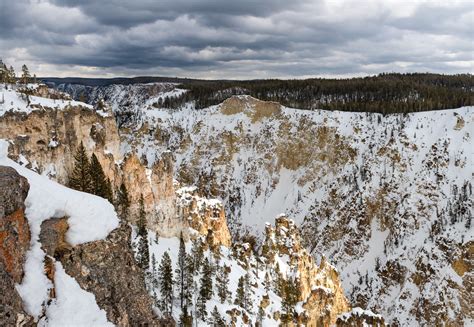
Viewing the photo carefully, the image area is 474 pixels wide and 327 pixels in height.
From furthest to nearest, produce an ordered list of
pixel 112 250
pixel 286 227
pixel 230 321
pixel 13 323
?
pixel 286 227, pixel 230 321, pixel 112 250, pixel 13 323

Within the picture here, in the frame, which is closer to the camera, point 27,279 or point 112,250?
point 27,279

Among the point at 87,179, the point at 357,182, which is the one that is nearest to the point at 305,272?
the point at 87,179

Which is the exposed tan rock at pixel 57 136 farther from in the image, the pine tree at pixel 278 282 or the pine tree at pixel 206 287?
the pine tree at pixel 278 282

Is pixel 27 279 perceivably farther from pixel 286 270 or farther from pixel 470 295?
pixel 470 295

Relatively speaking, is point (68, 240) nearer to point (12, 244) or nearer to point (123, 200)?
point (12, 244)

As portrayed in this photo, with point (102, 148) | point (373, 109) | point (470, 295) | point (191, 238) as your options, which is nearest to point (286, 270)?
point (191, 238)

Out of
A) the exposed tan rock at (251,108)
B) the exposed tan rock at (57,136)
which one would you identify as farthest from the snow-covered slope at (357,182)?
the exposed tan rock at (57,136)

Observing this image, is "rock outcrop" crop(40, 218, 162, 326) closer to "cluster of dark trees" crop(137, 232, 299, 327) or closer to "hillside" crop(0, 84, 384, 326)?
"hillside" crop(0, 84, 384, 326)
